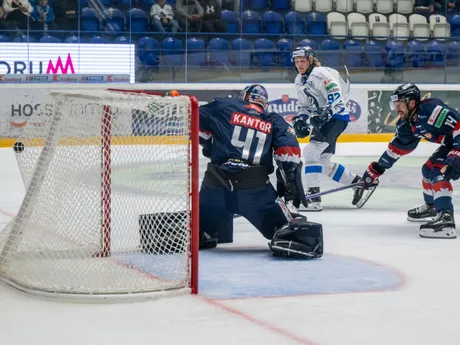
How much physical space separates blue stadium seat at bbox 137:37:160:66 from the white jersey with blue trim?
5.16 meters

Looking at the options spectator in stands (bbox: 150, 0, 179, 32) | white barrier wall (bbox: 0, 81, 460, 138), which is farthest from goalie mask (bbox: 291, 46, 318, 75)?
spectator in stands (bbox: 150, 0, 179, 32)

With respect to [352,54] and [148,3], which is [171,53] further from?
[352,54]

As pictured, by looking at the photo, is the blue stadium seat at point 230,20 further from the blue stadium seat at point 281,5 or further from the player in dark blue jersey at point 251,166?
the player in dark blue jersey at point 251,166

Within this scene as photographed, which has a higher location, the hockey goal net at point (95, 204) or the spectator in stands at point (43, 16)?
the spectator in stands at point (43, 16)

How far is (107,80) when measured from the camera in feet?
39.5

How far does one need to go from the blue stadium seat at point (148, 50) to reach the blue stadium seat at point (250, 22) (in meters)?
1.38

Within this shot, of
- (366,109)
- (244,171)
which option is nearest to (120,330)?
(244,171)

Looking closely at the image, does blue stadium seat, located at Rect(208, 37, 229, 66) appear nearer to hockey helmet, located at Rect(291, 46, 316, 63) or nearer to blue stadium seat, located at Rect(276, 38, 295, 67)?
blue stadium seat, located at Rect(276, 38, 295, 67)

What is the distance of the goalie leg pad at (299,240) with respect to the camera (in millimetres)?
4562

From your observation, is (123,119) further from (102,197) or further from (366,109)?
(366,109)

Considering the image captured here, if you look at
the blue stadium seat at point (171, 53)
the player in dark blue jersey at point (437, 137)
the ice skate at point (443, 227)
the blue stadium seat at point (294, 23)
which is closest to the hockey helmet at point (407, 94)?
the player in dark blue jersey at point (437, 137)

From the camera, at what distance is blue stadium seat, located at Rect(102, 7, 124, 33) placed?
11.9 meters

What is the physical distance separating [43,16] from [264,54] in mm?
2879

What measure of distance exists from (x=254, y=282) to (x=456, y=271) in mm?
978
